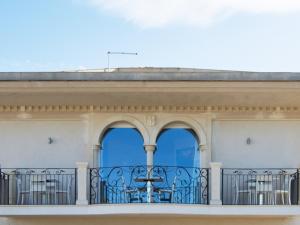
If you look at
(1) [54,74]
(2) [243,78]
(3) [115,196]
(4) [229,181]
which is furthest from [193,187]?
(1) [54,74]

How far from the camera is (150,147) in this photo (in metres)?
15.9

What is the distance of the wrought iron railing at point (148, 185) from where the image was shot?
15148 mm

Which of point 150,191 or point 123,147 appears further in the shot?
point 123,147

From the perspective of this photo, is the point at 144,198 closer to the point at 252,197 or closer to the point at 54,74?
the point at 252,197

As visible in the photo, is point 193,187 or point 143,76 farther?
point 193,187

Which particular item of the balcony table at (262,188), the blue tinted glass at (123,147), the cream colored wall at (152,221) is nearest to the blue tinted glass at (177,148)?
the blue tinted glass at (123,147)

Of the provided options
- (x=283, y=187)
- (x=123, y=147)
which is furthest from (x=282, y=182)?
(x=123, y=147)

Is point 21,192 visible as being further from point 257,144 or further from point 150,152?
point 257,144

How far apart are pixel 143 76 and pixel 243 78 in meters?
2.24

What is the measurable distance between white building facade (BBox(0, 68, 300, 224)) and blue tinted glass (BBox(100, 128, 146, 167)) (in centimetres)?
2

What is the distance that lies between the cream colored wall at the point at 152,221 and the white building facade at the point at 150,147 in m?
0.03

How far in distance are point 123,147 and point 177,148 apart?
1346 mm

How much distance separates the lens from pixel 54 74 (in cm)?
1455

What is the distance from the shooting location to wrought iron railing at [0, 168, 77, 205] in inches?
603
